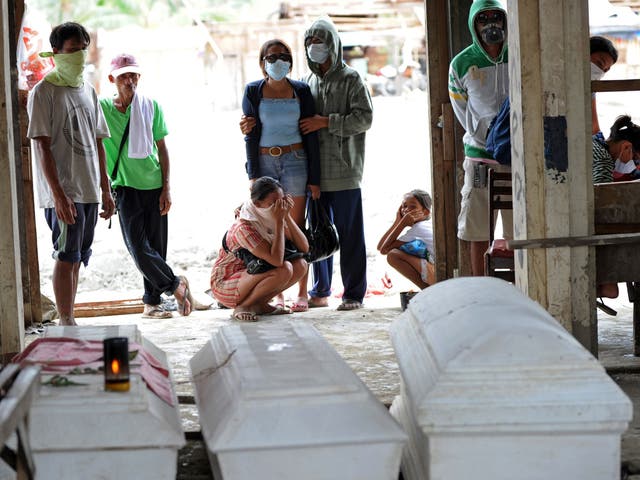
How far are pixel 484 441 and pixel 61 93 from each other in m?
4.55

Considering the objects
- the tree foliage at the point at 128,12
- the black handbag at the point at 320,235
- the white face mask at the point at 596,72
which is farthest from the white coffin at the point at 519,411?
the tree foliage at the point at 128,12

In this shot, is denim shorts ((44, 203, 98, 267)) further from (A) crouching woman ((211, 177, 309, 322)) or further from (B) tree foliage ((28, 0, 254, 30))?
(B) tree foliage ((28, 0, 254, 30))

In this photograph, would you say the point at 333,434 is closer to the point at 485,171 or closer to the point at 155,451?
the point at 155,451

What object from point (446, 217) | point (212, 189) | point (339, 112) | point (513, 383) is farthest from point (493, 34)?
point (212, 189)

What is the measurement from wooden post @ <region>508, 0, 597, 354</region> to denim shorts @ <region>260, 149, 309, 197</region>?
9.89 feet

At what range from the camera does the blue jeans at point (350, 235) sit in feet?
27.3

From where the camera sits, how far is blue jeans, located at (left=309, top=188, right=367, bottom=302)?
8336mm

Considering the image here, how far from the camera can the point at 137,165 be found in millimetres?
8016

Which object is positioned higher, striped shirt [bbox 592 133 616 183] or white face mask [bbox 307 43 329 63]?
white face mask [bbox 307 43 329 63]

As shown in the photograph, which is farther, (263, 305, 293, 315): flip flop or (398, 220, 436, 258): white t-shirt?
(398, 220, 436, 258): white t-shirt

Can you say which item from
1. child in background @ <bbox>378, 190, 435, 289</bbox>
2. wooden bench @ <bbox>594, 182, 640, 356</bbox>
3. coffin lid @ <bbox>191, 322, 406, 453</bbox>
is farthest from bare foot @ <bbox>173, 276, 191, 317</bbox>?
coffin lid @ <bbox>191, 322, 406, 453</bbox>

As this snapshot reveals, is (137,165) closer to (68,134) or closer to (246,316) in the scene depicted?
(68,134)

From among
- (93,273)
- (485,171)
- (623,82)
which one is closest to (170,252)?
(93,273)

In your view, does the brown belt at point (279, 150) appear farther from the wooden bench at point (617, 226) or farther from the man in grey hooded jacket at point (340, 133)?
the wooden bench at point (617, 226)
